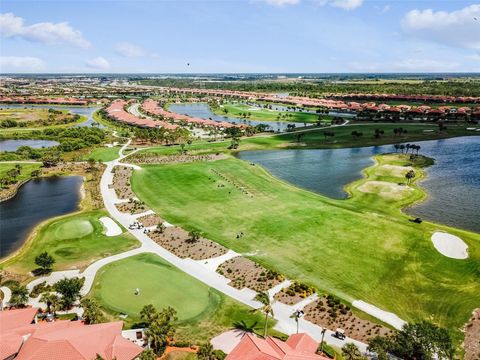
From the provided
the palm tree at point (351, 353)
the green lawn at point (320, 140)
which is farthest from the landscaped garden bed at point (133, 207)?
the palm tree at point (351, 353)

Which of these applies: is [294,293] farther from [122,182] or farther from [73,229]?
[122,182]

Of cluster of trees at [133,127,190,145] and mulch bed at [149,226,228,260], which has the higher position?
cluster of trees at [133,127,190,145]

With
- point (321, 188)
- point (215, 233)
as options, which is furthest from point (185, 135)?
point (215, 233)

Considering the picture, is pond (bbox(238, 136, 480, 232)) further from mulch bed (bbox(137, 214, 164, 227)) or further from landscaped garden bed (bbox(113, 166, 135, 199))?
landscaped garden bed (bbox(113, 166, 135, 199))

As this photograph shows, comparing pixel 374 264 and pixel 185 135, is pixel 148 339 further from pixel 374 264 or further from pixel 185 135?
pixel 185 135

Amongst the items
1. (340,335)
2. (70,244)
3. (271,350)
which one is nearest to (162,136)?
(70,244)

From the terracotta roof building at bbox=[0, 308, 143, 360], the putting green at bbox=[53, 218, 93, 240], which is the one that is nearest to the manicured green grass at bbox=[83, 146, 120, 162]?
the putting green at bbox=[53, 218, 93, 240]

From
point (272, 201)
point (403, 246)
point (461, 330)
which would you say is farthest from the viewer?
point (272, 201)
